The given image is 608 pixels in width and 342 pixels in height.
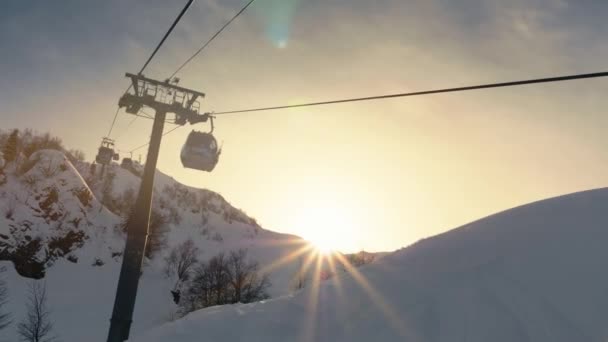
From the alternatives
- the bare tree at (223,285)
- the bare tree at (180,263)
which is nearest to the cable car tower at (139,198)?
the bare tree at (223,285)

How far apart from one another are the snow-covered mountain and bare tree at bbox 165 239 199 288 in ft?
3.65

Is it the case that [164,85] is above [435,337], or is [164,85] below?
above

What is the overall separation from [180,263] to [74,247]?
1441 centimetres

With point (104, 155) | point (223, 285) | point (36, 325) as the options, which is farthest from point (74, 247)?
point (104, 155)

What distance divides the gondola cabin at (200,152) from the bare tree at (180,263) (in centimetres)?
4479

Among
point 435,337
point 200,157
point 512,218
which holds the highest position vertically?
point 200,157

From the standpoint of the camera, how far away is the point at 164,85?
15961mm

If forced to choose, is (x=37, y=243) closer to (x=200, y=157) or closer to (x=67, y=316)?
(x=67, y=316)

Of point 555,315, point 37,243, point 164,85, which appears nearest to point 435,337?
point 555,315

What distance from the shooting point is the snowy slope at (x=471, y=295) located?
571cm

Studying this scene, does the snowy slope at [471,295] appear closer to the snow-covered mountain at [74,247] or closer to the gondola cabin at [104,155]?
the gondola cabin at [104,155]

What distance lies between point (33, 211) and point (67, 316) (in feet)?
52.5

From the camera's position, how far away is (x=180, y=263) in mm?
59344

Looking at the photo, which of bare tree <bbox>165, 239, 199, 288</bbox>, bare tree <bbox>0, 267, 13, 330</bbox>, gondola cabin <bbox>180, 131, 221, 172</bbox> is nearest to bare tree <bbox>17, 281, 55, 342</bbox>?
bare tree <bbox>0, 267, 13, 330</bbox>
